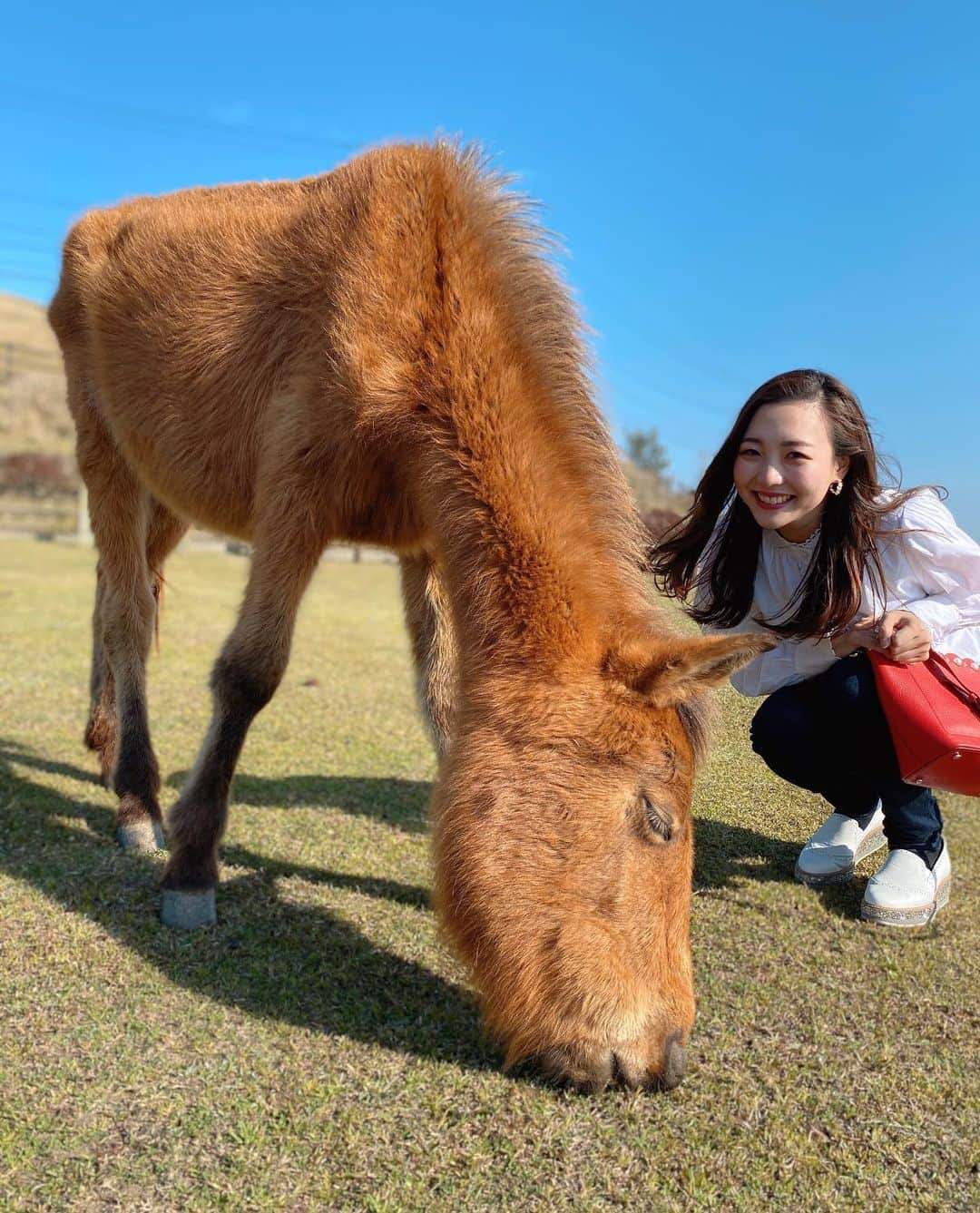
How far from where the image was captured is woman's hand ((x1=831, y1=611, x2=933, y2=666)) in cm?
278

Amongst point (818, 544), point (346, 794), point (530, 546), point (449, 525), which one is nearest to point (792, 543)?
point (818, 544)

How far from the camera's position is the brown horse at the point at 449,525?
7.67ft

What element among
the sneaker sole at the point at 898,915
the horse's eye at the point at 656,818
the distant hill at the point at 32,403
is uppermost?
the distant hill at the point at 32,403

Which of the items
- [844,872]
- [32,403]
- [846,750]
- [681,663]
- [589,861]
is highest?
[32,403]

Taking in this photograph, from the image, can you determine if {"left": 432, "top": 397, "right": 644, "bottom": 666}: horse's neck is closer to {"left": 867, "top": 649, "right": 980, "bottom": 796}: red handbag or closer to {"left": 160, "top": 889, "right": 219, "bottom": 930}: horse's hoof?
{"left": 867, "top": 649, "right": 980, "bottom": 796}: red handbag

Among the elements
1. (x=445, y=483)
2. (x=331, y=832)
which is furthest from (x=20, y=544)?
(x=445, y=483)

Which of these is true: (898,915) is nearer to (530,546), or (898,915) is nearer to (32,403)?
(530,546)

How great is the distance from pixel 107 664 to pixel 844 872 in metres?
3.82

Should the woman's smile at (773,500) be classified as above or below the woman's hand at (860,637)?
above

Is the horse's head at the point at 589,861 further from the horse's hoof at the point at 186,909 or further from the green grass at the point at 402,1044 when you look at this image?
the horse's hoof at the point at 186,909

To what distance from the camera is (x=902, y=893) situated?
329cm

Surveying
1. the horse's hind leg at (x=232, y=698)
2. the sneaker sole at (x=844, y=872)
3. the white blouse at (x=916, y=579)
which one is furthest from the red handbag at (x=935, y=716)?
the horse's hind leg at (x=232, y=698)

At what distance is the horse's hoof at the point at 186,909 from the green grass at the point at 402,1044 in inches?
2.8

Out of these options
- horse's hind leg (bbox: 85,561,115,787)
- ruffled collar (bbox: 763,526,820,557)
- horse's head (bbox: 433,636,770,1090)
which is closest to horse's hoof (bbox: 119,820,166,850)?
horse's hind leg (bbox: 85,561,115,787)
